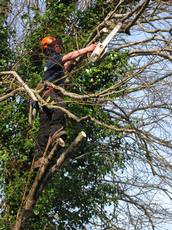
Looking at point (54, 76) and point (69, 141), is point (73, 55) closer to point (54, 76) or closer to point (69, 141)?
point (54, 76)

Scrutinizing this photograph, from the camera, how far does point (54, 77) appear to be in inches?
321

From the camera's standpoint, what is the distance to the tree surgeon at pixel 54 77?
781 cm

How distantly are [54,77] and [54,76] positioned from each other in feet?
0.06

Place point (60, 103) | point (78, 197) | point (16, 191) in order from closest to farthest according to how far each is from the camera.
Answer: point (60, 103) → point (16, 191) → point (78, 197)

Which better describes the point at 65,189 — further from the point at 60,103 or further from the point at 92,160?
the point at 60,103

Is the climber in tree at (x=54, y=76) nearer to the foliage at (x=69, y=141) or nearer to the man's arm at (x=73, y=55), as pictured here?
the man's arm at (x=73, y=55)

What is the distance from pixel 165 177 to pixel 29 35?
351 centimetres

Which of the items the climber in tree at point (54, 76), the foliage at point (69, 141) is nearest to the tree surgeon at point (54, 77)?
the climber in tree at point (54, 76)

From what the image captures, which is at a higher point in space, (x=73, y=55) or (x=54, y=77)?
(x=73, y=55)

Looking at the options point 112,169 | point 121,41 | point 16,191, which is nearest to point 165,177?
point 112,169

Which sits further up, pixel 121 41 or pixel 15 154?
pixel 121 41

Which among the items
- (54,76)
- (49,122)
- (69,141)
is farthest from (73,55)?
(69,141)

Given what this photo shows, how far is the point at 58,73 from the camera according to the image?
815cm

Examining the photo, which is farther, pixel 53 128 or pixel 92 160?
pixel 92 160
